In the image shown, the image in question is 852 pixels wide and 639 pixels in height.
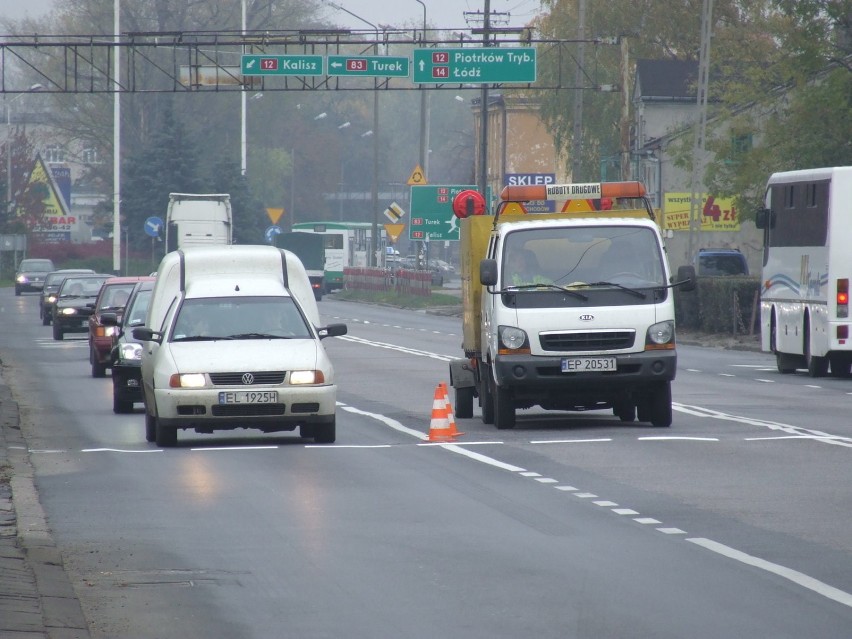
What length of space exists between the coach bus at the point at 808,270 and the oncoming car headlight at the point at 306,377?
1288 cm

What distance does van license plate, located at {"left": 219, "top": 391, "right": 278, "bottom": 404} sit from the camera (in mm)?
16250

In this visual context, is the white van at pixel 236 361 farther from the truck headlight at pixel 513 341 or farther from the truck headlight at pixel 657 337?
the truck headlight at pixel 657 337

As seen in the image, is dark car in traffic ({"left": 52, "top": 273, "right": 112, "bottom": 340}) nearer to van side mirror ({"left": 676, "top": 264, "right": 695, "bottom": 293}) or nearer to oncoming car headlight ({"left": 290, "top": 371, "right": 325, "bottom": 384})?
van side mirror ({"left": 676, "top": 264, "right": 695, "bottom": 293})

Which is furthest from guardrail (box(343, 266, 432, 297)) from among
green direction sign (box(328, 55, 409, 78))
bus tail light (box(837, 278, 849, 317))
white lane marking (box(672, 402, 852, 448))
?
white lane marking (box(672, 402, 852, 448))

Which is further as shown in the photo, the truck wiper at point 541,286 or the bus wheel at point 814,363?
the bus wheel at point 814,363

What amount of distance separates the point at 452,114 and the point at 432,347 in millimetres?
149146

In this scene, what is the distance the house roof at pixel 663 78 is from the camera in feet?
236

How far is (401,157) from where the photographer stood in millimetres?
187125

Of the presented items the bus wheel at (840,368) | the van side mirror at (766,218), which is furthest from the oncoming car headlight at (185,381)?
the van side mirror at (766,218)

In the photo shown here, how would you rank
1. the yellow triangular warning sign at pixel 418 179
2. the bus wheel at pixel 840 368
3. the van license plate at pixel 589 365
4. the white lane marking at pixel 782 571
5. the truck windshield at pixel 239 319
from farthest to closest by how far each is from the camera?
the yellow triangular warning sign at pixel 418 179 < the bus wheel at pixel 840 368 < the van license plate at pixel 589 365 < the truck windshield at pixel 239 319 < the white lane marking at pixel 782 571

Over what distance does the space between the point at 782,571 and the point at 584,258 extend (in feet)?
31.2

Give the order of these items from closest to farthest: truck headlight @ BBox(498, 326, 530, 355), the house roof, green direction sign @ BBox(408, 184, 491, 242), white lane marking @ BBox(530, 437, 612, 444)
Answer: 1. white lane marking @ BBox(530, 437, 612, 444)
2. truck headlight @ BBox(498, 326, 530, 355)
3. green direction sign @ BBox(408, 184, 491, 242)
4. the house roof

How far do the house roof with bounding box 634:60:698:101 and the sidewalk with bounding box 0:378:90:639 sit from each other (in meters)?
60.2

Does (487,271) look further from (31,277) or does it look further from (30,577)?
(31,277)
